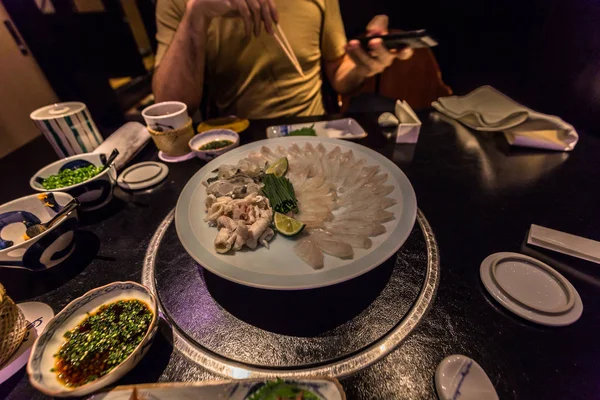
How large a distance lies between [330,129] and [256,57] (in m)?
1.19

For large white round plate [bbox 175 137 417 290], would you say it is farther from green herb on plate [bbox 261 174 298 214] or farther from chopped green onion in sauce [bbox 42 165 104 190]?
chopped green onion in sauce [bbox 42 165 104 190]

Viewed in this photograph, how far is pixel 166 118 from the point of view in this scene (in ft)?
7.07

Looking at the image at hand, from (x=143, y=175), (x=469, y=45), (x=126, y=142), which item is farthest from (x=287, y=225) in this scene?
(x=469, y=45)

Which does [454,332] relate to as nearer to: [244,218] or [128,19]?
[244,218]

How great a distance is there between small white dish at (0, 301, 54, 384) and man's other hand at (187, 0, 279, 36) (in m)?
2.28

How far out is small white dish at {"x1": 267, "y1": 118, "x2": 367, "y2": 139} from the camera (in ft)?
8.21

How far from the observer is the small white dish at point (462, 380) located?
0.93m

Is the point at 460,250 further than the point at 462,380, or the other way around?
the point at 460,250

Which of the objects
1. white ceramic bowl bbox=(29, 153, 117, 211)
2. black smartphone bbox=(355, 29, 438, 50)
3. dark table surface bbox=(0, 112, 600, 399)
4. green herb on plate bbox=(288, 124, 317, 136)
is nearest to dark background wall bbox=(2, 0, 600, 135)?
dark table surface bbox=(0, 112, 600, 399)

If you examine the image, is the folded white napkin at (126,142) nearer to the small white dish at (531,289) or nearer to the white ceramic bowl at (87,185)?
the white ceramic bowl at (87,185)

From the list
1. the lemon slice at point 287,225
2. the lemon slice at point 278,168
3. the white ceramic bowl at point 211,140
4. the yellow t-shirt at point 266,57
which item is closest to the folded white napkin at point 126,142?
the white ceramic bowl at point 211,140

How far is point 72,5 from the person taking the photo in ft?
12.2

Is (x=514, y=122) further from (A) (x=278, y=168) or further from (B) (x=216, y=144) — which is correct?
(B) (x=216, y=144)

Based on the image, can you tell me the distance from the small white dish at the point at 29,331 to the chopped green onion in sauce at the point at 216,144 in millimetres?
1419
